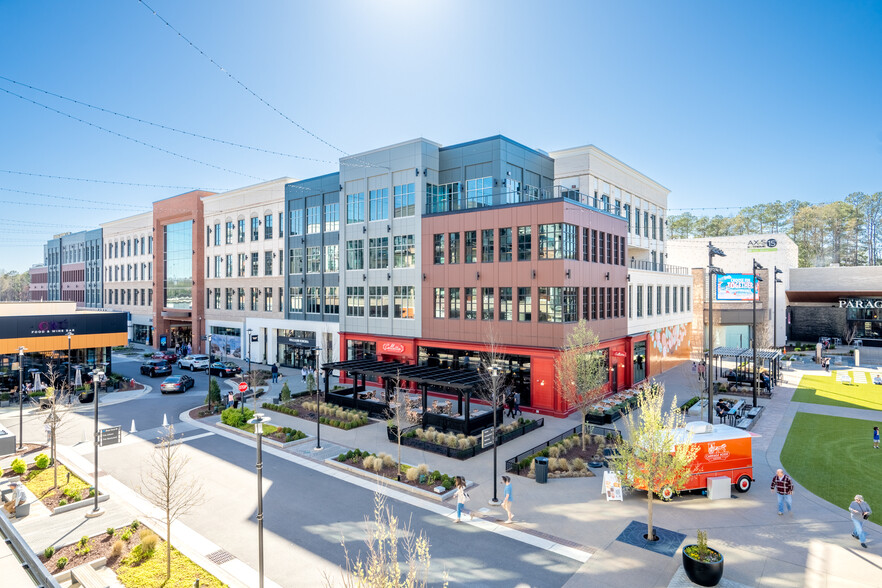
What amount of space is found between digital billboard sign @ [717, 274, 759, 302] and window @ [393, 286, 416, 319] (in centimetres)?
4570

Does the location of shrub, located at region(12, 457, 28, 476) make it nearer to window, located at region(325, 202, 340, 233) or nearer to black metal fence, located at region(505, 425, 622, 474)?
black metal fence, located at region(505, 425, 622, 474)

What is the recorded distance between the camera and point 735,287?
63.7 metres

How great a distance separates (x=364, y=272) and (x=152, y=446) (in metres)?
21.2

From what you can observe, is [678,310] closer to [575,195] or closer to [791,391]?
[791,391]

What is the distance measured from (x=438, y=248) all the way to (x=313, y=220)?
54.1 ft

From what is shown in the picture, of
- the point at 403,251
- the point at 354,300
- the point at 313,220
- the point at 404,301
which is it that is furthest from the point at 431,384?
the point at 313,220

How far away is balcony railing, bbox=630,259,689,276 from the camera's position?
45022 mm

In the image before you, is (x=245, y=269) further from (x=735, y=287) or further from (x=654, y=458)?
(x=735, y=287)

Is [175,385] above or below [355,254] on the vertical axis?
below

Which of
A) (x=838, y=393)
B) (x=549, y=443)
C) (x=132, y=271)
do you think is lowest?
(x=838, y=393)

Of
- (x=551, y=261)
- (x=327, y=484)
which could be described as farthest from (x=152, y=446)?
(x=551, y=261)

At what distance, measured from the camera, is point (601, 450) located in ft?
75.2

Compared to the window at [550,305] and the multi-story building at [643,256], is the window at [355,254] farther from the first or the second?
the multi-story building at [643,256]

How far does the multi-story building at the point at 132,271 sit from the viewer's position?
7088cm
